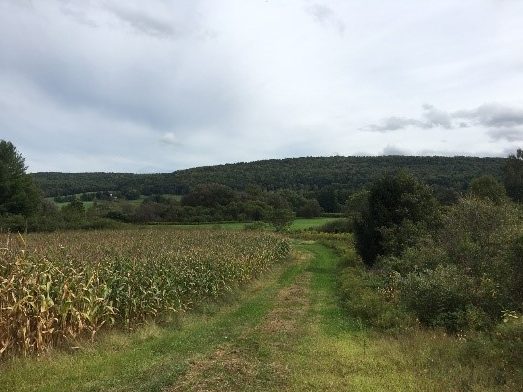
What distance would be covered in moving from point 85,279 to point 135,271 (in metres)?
2.11

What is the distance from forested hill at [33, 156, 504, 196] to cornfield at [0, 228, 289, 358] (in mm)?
66925

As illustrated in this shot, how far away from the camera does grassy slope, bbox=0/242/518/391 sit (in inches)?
288

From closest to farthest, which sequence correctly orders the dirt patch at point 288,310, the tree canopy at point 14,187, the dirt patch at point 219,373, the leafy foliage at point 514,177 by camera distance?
1. the dirt patch at point 219,373
2. the dirt patch at point 288,310
3. the tree canopy at point 14,187
4. the leafy foliage at point 514,177

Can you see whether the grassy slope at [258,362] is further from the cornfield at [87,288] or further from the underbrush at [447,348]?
the cornfield at [87,288]

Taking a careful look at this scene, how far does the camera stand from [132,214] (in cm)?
6756

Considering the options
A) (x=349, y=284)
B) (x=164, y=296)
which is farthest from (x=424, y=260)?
(x=164, y=296)

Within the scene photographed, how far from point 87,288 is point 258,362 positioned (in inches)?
176

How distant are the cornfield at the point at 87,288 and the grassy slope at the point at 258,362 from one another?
0.62m

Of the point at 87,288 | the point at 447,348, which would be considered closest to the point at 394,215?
the point at 447,348

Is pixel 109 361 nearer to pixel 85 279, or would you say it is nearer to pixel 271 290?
pixel 85 279

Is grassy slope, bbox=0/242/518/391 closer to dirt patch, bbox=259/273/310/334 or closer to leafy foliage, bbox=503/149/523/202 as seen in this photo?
dirt patch, bbox=259/273/310/334

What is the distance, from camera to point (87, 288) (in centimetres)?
1027

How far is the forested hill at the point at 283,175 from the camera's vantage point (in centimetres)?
8712

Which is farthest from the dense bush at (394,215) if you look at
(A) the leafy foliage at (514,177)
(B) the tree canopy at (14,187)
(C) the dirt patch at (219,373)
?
(A) the leafy foliage at (514,177)
